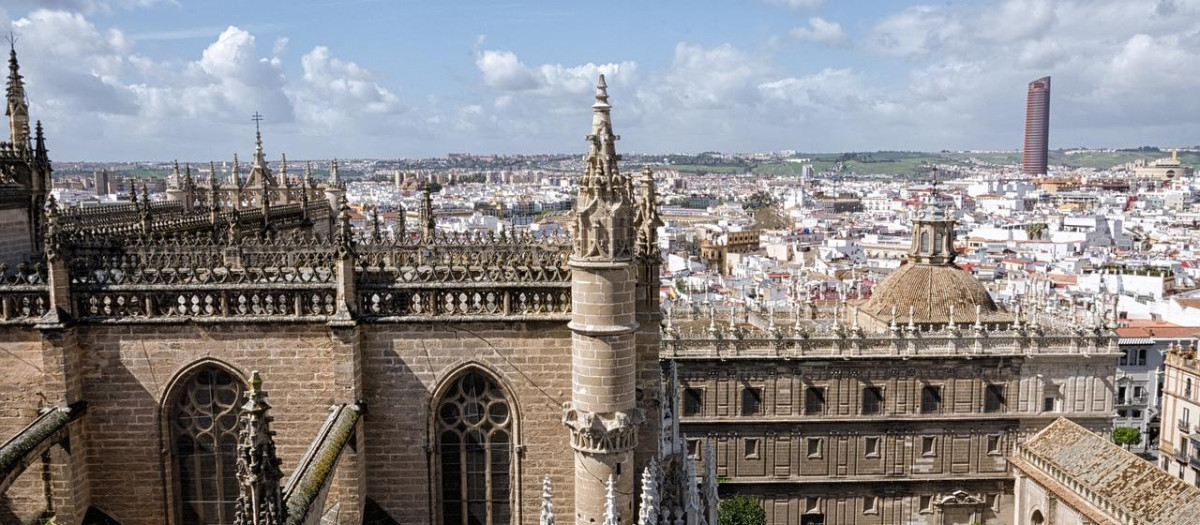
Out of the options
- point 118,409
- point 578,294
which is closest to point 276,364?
point 118,409

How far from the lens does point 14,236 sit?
15789 millimetres

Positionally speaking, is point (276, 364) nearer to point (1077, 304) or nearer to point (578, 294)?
point (578, 294)

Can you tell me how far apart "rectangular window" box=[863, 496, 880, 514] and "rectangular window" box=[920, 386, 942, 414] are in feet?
13.0

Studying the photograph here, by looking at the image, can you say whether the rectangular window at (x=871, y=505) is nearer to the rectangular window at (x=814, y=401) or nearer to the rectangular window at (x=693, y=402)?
the rectangular window at (x=814, y=401)

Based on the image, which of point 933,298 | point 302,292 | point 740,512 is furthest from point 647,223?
point 933,298

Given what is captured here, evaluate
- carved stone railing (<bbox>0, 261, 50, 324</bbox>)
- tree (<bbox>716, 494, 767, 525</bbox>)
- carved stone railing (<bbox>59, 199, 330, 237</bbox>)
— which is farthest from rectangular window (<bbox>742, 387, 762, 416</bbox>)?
carved stone railing (<bbox>0, 261, 50, 324</bbox>)

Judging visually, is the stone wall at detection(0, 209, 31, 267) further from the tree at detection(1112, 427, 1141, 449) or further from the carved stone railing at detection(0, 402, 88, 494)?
the tree at detection(1112, 427, 1141, 449)

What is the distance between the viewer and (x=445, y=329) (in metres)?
12.9

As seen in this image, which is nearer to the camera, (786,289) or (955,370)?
(955,370)

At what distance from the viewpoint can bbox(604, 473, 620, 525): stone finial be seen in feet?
36.2

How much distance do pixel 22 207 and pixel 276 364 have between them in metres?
6.56

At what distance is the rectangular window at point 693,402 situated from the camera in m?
35.8

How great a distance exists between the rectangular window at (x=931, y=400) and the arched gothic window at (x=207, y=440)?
94.5 feet

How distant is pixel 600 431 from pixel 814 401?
26069 millimetres
